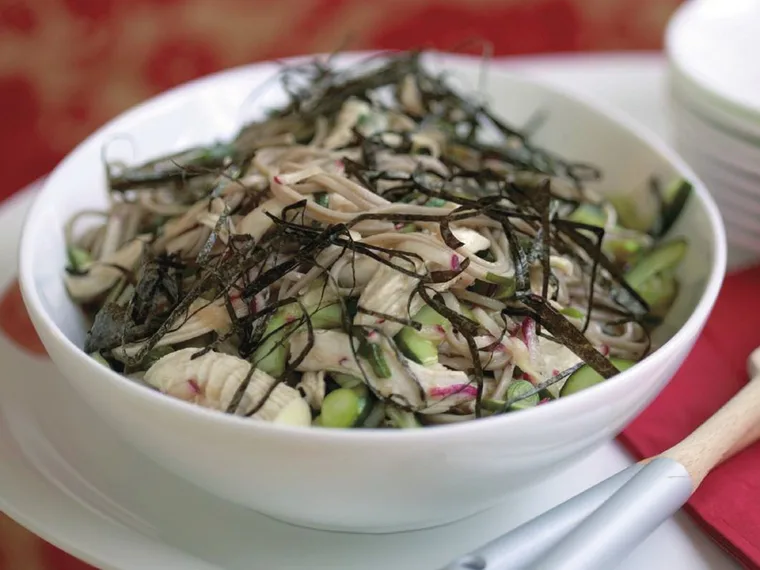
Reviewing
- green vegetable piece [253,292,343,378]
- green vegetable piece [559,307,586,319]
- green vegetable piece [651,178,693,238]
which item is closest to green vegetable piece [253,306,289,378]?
green vegetable piece [253,292,343,378]

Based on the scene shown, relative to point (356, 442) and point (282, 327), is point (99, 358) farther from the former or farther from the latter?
point (356, 442)

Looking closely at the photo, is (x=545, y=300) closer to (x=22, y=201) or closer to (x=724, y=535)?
(x=724, y=535)

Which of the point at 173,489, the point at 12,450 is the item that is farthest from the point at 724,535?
the point at 12,450

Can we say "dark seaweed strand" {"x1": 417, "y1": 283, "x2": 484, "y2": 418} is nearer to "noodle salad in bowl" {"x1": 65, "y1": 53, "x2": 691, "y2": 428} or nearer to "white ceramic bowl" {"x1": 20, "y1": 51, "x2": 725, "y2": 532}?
"noodle salad in bowl" {"x1": 65, "y1": 53, "x2": 691, "y2": 428}

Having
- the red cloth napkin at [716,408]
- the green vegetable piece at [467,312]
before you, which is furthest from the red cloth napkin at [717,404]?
the green vegetable piece at [467,312]

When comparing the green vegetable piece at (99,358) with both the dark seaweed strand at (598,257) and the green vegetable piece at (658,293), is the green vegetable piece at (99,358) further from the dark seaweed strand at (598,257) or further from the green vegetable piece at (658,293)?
the green vegetable piece at (658,293)

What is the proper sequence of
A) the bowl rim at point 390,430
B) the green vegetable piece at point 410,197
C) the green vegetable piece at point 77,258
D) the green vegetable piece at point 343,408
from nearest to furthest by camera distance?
1. the bowl rim at point 390,430
2. the green vegetable piece at point 343,408
3. the green vegetable piece at point 410,197
4. the green vegetable piece at point 77,258
